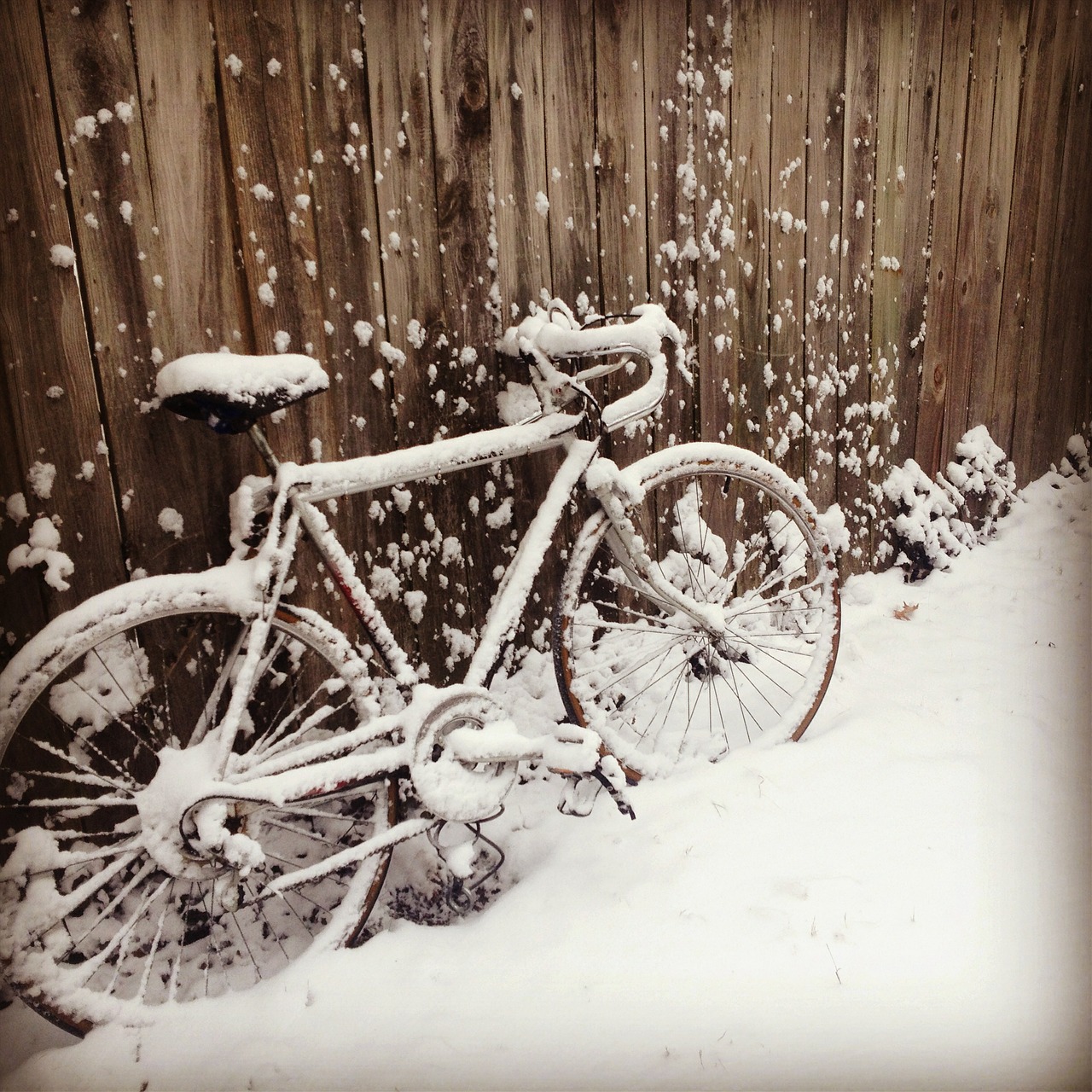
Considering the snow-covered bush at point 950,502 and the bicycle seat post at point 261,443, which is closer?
the bicycle seat post at point 261,443

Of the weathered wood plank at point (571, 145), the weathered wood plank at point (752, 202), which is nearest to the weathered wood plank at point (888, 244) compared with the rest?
the weathered wood plank at point (752, 202)

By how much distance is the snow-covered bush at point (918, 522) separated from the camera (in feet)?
11.4

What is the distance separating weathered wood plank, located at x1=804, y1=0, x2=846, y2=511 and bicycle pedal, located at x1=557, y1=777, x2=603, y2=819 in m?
1.60

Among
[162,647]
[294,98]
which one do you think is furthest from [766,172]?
[162,647]

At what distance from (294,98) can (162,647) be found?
132cm

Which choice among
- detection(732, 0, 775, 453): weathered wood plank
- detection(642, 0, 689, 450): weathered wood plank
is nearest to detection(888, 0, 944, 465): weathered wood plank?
detection(732, 0, 775, 453): weathered wood plank

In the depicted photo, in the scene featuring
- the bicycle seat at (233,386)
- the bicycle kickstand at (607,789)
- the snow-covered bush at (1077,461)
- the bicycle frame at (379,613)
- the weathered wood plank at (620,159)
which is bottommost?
the snow-covered bush at (1077,461)

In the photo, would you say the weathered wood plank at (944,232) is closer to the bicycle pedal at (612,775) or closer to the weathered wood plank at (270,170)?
the bicycle pedal at (612,775)

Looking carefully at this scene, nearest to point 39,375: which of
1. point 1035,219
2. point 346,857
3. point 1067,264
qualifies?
point 346,857

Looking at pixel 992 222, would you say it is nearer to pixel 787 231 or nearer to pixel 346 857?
pixel 787 231

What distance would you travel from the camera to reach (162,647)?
6.05 ft

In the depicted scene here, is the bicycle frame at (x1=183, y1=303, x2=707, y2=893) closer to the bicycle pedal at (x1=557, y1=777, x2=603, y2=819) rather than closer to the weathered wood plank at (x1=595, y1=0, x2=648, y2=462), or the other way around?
the bicycle pedal at (x1=557, y1=777, x2=603, y2=819)

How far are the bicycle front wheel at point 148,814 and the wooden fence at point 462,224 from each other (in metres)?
0.24

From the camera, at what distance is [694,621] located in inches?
87.6
